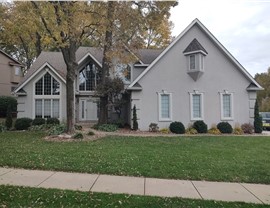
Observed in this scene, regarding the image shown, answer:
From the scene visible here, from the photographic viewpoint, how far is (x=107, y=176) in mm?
7684

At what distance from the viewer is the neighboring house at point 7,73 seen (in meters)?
36.1

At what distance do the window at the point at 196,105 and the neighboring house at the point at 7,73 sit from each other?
2487 centimetres

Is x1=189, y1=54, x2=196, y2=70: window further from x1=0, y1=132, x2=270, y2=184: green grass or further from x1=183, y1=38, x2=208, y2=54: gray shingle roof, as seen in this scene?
x1=0, y1=132, x2=270, y2=184: green grass

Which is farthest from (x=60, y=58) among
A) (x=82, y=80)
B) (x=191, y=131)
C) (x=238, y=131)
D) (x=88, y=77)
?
(x=238, y=131)

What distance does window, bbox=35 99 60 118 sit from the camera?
2394cm

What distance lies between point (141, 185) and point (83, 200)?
1760 mm

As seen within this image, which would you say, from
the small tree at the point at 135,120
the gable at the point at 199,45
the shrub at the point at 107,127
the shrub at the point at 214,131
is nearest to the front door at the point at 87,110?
the shrub at the point at 107,127

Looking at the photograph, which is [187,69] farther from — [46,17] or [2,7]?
[2,7]

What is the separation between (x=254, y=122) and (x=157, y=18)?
34.0 ft

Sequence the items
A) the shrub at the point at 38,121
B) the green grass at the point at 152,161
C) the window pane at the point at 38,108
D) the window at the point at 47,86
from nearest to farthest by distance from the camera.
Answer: the green grass at the point at 152,161, the shrub at the point at 38,121, the window pane at the point at 38,108, the window at the point at 47,86

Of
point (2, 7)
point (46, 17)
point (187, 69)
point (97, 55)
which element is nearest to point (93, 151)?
point (46, 17)

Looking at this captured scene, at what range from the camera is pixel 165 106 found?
20891 mm

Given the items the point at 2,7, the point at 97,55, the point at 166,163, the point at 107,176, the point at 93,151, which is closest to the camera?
the point at 107,176

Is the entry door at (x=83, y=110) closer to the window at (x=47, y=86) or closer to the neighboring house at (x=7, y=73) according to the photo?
the window at (x=47, y=86)
